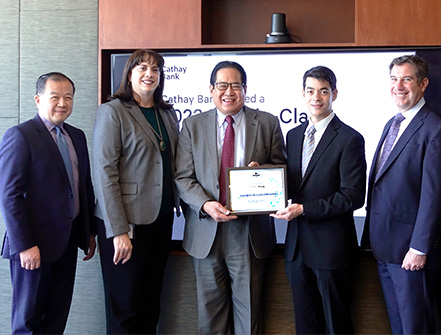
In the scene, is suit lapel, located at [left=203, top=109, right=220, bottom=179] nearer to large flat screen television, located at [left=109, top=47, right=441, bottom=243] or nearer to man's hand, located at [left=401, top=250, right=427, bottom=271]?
large flat screen television, located at [left=109, top=47, right=441, bottom=243]

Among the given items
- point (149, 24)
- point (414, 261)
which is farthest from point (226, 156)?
point (149, 24)

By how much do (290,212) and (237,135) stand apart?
503 mm

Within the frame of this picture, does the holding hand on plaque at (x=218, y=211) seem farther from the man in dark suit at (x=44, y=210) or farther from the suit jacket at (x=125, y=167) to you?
→ the man in dark suit at (x=44, y=210)

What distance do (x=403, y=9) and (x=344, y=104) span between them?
2.16 ft

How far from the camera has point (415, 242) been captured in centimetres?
240

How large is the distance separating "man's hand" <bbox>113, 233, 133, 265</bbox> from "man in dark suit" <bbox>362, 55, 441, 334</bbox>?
1222 millimetres

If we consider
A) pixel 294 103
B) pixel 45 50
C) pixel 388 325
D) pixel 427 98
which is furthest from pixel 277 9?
pixel 388 325

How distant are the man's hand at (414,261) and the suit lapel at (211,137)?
3.28 feet

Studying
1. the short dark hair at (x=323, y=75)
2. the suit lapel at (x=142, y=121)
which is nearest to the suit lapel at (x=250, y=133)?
the short dark hair at (x=323, y=75)

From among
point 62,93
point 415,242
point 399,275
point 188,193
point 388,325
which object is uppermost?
point 62,93

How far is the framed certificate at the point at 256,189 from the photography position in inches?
101

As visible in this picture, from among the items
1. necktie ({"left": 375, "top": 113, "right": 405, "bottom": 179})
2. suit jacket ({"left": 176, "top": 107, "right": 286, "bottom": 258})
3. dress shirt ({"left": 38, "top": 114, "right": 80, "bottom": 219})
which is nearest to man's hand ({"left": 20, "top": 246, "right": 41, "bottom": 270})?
dress shirt ({"left": 38, "top": 114, "right": 80, "bottom": 219})

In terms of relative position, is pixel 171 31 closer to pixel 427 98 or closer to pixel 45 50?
pixel 45 50

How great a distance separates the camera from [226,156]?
267cm
